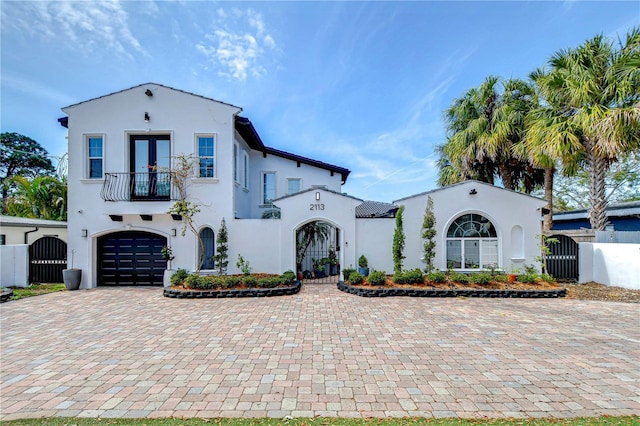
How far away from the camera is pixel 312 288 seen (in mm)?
11328

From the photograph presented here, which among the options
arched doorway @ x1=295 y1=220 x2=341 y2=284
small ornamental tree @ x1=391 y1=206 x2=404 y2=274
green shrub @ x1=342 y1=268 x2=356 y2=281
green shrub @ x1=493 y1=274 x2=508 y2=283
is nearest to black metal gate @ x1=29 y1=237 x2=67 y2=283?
arched doorway @ x1=295 y1=220 x2=341 y2=284

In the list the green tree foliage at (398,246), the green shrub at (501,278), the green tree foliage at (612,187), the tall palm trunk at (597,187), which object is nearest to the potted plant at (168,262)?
the green tree foliage at (398,246)

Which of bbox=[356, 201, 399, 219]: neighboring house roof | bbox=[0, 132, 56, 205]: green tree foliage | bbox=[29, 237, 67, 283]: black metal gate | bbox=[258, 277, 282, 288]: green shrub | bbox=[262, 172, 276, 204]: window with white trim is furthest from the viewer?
bbox=[0, 132, 56, 205]: green tree foliage

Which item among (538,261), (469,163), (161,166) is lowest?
(538,261)

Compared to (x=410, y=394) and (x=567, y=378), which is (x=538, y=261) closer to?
(x=567, y=378)

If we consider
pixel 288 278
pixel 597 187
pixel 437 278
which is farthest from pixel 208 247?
pixel 597 187

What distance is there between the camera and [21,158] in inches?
1373

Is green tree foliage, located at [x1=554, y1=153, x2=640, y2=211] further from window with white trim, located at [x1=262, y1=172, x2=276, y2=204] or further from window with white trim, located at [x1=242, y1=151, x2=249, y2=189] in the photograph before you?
window with white trim, located at [x1=242, y1=151, x2=249, y2=189]

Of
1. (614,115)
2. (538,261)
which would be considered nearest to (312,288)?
(538,261)

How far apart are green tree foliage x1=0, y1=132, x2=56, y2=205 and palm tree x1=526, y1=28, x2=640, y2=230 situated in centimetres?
5035

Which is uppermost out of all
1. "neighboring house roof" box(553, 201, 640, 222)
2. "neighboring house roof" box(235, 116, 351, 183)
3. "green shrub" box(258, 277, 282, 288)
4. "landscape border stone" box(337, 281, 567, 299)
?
"neighboring house roof" box(235, 116, 351, 183)

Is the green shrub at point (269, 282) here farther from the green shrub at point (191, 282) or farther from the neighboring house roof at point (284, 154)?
the neighboring house roof at point (284, 154)

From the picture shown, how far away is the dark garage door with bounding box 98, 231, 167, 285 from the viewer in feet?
40.8

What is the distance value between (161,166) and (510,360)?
13803 mm
